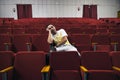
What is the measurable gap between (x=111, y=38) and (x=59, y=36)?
205cm

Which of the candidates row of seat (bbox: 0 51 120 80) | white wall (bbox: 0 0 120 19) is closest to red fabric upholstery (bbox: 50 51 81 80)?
row of seat (bbox: 0 51 120 80)

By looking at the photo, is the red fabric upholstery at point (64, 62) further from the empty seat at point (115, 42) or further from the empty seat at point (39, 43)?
the empty seat at point (115, 42)

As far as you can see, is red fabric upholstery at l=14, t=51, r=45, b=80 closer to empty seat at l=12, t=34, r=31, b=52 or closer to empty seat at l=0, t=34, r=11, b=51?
empty seat at l=0, t=34, r=11, b=51

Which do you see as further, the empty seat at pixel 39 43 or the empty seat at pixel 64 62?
the empty seat at pixel 39 43

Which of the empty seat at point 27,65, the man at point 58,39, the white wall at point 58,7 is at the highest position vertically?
the white wall at point 58,7

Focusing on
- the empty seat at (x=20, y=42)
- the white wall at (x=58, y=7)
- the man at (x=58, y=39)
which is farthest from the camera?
the white wall at (x=58, y=7)

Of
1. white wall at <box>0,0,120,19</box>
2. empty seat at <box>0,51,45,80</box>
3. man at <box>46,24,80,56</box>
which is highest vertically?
white wall at <box>0,0,120,19</box>

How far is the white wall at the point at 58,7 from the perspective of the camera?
25734 mm

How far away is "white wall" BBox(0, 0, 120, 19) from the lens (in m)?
25.7

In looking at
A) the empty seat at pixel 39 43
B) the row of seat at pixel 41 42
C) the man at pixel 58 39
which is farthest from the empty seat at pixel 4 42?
the man at pixel 58 39

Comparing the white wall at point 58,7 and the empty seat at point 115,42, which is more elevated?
the white wall at point 58,7

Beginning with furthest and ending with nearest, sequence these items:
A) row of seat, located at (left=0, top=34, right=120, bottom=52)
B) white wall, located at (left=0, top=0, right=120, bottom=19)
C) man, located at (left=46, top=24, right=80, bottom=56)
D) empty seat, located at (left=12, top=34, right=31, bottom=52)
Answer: white wall, located at (left=0, top=0, right=120, bottom=19), empty seat, located at (left=12, top=34, right=31, bottom=52), row of seat, located at (left=0, top=34, right=120, bottom=52), man, located at (left=46, top=24, right=80, bottom=56)

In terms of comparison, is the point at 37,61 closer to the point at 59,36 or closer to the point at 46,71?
the point at 46,71

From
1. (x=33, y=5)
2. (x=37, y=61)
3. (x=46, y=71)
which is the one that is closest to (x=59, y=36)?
(x=37, y=61)
